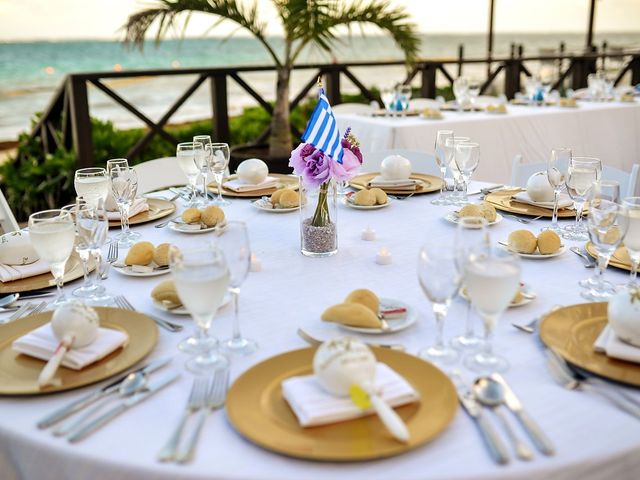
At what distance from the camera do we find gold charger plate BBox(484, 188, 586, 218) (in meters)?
2.06

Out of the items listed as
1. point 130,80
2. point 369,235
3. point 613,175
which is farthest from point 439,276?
point 130,80

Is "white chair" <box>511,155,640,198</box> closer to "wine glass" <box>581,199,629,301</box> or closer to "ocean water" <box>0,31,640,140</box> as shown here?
"wine glass" <box>581,199,629,301</box>

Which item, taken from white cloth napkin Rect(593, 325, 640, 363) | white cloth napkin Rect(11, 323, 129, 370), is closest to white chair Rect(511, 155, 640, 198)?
white cloth napkin Rect(593, 325, 640, 363)

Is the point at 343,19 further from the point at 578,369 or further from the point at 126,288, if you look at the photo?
the point at 578,369

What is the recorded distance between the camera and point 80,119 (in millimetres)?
4953

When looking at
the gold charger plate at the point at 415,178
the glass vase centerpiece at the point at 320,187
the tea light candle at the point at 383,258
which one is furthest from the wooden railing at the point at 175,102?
the tea light candle at the point at 383,258

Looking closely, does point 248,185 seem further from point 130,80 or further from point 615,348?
point 130,80

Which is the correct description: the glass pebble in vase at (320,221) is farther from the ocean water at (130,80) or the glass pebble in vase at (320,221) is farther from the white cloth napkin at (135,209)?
the ocean water at (130,80)

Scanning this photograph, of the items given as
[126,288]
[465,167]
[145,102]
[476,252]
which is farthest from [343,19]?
[145,102]

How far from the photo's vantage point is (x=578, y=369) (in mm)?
1086

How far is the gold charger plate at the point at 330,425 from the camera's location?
865 millimetres

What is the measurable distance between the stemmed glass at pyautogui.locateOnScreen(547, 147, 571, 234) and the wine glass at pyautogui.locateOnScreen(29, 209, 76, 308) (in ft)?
4.30

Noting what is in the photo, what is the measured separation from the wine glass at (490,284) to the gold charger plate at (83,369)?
557 mm

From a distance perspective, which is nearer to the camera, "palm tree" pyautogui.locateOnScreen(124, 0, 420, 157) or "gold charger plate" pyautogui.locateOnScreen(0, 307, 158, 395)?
"gold charger plate" pyautogui.locateOnScreen(0, 307, 158, 395)
